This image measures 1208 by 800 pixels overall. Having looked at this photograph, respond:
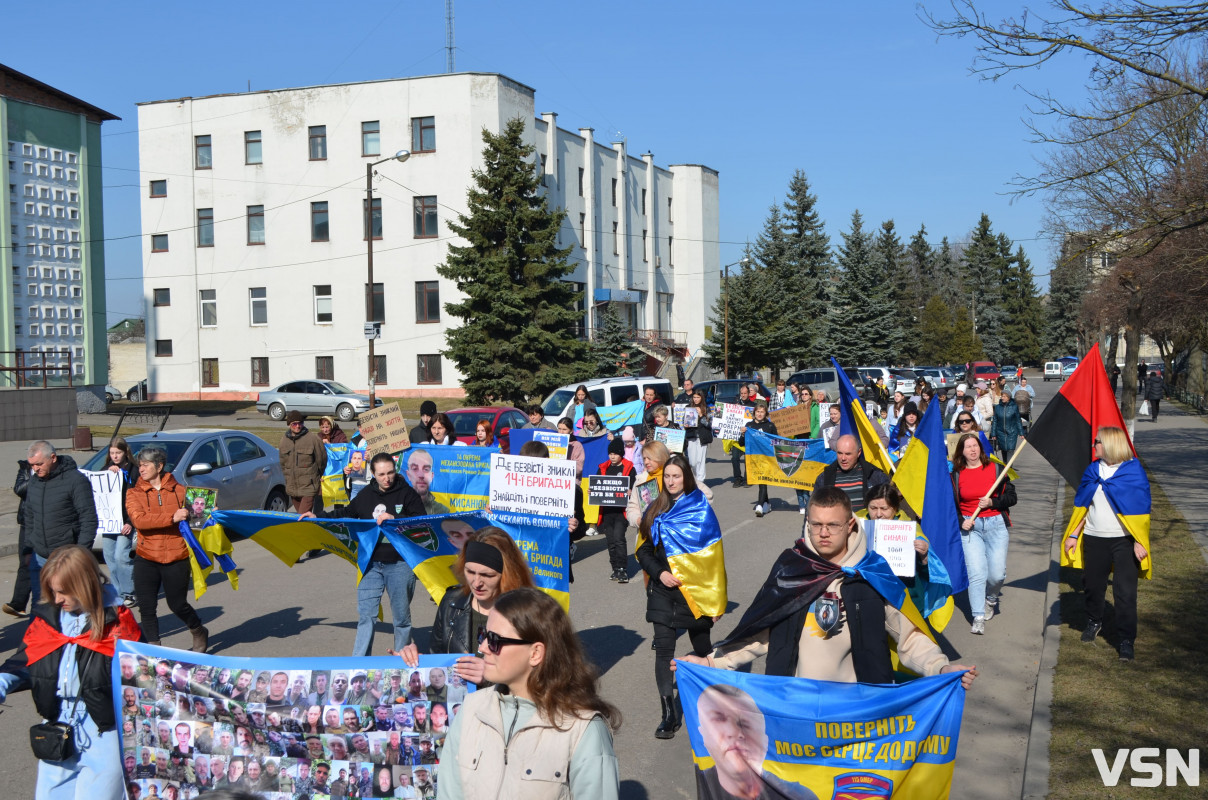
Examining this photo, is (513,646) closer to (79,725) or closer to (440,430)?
(79,725)

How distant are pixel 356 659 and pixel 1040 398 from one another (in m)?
54.8

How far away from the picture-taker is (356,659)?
4602mm

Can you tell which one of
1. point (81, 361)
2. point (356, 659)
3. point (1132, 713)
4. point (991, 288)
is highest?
point (991, 288)

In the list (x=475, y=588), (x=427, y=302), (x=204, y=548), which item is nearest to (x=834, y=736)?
(x=475, y=588)

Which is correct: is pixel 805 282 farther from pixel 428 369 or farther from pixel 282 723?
pixel 282 723

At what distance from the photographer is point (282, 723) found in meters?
4.57

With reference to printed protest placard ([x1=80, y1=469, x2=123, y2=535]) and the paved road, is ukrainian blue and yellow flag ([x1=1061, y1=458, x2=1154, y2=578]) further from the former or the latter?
printed protest placard ([x1=80, y1=469, x2=123, y2=535])

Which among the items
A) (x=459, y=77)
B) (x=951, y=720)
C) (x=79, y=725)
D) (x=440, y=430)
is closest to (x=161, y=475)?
(x=79, y=725)

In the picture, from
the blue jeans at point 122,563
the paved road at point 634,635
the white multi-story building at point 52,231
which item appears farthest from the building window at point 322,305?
the blue jeans at point 122,563

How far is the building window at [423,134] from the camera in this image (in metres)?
51.5

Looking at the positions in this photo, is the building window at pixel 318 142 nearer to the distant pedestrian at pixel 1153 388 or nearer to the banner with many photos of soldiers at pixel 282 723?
the distant pedestrian at pixel 1153 388

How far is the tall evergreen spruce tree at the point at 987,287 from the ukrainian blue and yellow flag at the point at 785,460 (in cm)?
9238

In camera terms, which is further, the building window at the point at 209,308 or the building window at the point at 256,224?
the building window at the point at 209,308

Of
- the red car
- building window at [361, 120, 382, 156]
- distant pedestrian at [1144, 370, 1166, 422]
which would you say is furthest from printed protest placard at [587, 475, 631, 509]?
building window at [361, 120, 382, 156]
